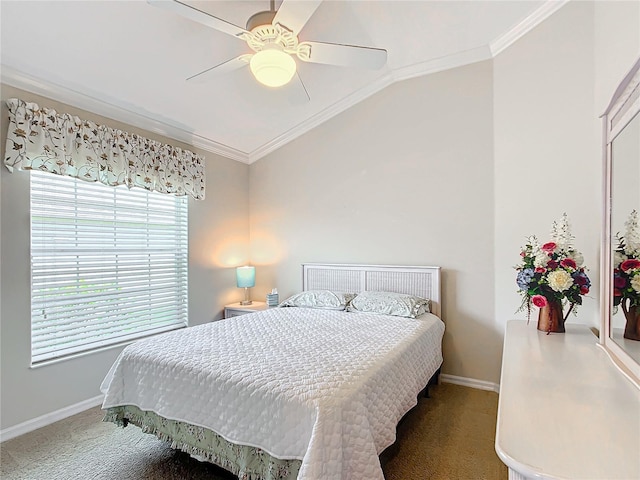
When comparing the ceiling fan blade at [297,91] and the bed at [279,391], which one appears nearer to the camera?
the bed at [279,391]

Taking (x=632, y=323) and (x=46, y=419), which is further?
(x=46, y=419)

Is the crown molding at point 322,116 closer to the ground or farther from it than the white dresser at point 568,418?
farther from it

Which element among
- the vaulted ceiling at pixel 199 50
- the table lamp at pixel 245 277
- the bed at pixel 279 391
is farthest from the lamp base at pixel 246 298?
the vaulted ceiling at pixel 199 50

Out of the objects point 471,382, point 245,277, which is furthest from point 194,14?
point 471,382

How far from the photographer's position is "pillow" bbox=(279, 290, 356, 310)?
3410 millimetres

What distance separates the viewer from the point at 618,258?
5.17 feet

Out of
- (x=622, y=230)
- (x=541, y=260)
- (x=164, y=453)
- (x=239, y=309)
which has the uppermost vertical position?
Answer: (x=622, y=230)

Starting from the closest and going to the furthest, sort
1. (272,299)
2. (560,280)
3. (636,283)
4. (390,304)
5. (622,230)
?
(636,283)
(622,230)
(560,280)
(390,304)
(272,299)

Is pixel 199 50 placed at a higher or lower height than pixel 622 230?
higher

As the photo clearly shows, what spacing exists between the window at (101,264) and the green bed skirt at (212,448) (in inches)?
39.9

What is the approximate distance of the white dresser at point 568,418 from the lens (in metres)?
0.83

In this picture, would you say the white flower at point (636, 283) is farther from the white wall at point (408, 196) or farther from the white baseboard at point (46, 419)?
the white baseboard at point (46, 419)

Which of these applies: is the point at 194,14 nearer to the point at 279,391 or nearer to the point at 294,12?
the point at 294,12

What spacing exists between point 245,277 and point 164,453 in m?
2.16
